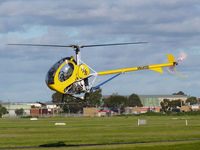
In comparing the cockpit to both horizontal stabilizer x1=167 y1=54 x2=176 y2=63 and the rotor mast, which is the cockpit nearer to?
the rotor mast

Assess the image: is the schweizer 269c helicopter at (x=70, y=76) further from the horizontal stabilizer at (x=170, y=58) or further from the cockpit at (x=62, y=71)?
the horizontal stabilizer at (x=170, y=58)

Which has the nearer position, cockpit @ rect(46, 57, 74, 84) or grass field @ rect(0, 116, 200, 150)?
cockpit @ rect(46, 57, 74, 84)

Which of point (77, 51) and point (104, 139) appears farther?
point (104, 139)

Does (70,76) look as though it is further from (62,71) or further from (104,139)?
(104,139)

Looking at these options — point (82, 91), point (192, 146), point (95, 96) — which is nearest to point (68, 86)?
point (82, 91)

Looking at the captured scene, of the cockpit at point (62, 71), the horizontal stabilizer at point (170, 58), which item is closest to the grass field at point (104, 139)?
the horizontal stabilizer at point (170, 58)

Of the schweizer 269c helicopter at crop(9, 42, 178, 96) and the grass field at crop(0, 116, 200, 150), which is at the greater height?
the schweizer 269c helicopter at crop(9, 42, 178, 96)

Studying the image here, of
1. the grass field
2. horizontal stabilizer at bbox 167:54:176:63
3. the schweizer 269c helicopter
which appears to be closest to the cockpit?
the schweizer 269c helicopter

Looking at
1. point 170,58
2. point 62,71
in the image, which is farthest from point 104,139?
point 62,71

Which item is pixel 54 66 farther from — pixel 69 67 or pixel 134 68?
pixel 134 68

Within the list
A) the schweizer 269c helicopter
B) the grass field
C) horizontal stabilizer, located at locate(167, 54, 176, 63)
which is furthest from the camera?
the grass field

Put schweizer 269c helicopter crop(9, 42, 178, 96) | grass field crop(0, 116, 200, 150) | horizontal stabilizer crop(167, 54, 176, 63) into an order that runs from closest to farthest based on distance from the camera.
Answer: schweizer 269c helicopter crop(9, 42, 178, 96), horizontal stabilizer crop(167, 54, 176, 63), grass field crop(0, 116, 200, 150)

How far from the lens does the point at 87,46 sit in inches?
1836

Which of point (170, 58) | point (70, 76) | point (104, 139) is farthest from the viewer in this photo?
point (104, 139)
